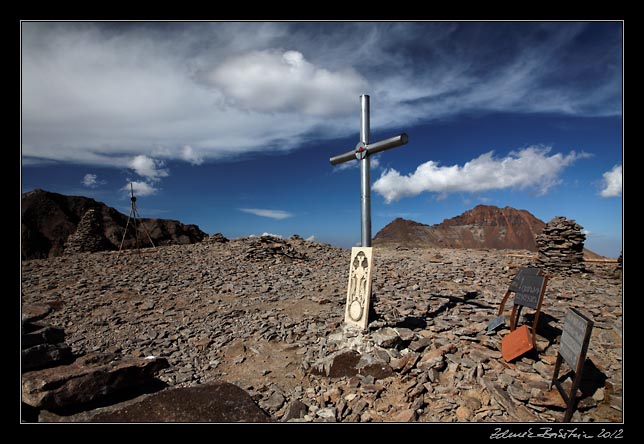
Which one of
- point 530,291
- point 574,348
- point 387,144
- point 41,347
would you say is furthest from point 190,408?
point 530,291

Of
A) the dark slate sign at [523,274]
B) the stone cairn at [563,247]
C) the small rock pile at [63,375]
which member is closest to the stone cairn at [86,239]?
the small rock pile at [63,375]

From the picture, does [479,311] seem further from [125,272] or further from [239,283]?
[125,272]

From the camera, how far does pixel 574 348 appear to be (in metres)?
3.75

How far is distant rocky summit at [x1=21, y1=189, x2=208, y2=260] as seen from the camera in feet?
163

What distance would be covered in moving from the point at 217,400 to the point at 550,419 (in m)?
4.11

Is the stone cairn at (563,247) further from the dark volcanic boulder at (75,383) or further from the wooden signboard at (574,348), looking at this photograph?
the dark volcanic boulder at (75,383)

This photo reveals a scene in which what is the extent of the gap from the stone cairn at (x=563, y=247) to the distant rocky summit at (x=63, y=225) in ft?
161

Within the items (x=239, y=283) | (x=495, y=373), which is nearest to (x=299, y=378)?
(x=495, y=373)

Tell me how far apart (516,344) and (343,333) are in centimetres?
298

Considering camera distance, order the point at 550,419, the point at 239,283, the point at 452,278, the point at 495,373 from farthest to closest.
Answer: the point at 239,283, the point at 452,278, the point at 495,373, the point at 550,419

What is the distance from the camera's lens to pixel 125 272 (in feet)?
46.1

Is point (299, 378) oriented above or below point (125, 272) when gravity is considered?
below

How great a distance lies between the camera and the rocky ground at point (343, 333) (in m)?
4.50

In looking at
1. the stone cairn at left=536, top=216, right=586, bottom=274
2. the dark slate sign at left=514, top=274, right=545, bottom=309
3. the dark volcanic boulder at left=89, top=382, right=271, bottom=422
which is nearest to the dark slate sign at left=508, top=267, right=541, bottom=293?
the dark slate sign at left=514, top=274, right=545, bottom=309
